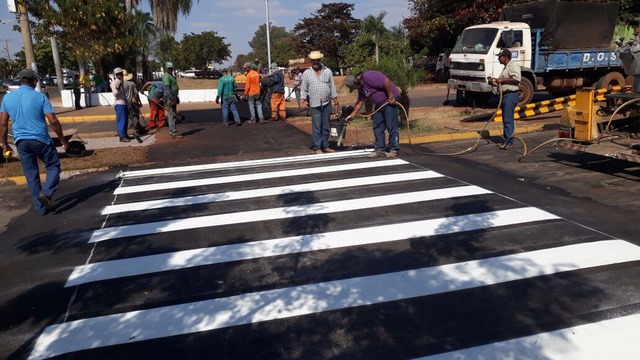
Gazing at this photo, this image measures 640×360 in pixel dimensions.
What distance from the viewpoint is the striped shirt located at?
32.7 ft

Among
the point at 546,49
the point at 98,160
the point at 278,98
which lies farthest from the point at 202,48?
the point at 98,160

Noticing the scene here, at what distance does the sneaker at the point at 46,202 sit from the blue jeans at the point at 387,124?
5.62m

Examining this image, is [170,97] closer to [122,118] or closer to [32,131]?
[122,118]

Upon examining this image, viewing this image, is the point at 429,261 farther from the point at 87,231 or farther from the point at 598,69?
the point at 598,69

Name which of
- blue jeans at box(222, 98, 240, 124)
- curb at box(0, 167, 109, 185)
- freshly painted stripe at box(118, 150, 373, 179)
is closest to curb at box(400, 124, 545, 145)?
freshly painted stripe at box(118, 150, 373, 179)

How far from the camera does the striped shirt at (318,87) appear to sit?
996 cm

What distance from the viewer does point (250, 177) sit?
28.3 feet

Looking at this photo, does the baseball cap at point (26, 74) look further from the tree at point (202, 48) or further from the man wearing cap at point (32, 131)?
the tree at point (202, 48)

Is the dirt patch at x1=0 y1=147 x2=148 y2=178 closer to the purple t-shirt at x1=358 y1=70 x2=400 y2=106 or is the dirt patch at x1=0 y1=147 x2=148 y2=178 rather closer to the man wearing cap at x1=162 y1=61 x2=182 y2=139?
the man wearing cap at x1=162 y1=61 x2=182 y2=139

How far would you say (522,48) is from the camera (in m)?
16.8

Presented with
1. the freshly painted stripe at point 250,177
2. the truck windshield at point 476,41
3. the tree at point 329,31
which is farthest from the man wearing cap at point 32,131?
the tree at point 329,31

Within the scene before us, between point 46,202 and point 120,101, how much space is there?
639 cm

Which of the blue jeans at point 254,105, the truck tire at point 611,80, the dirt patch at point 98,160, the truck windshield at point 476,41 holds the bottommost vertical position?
the dirt patch at point 98,160

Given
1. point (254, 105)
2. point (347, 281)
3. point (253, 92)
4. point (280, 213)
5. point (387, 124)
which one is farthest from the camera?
point (254, 105)
